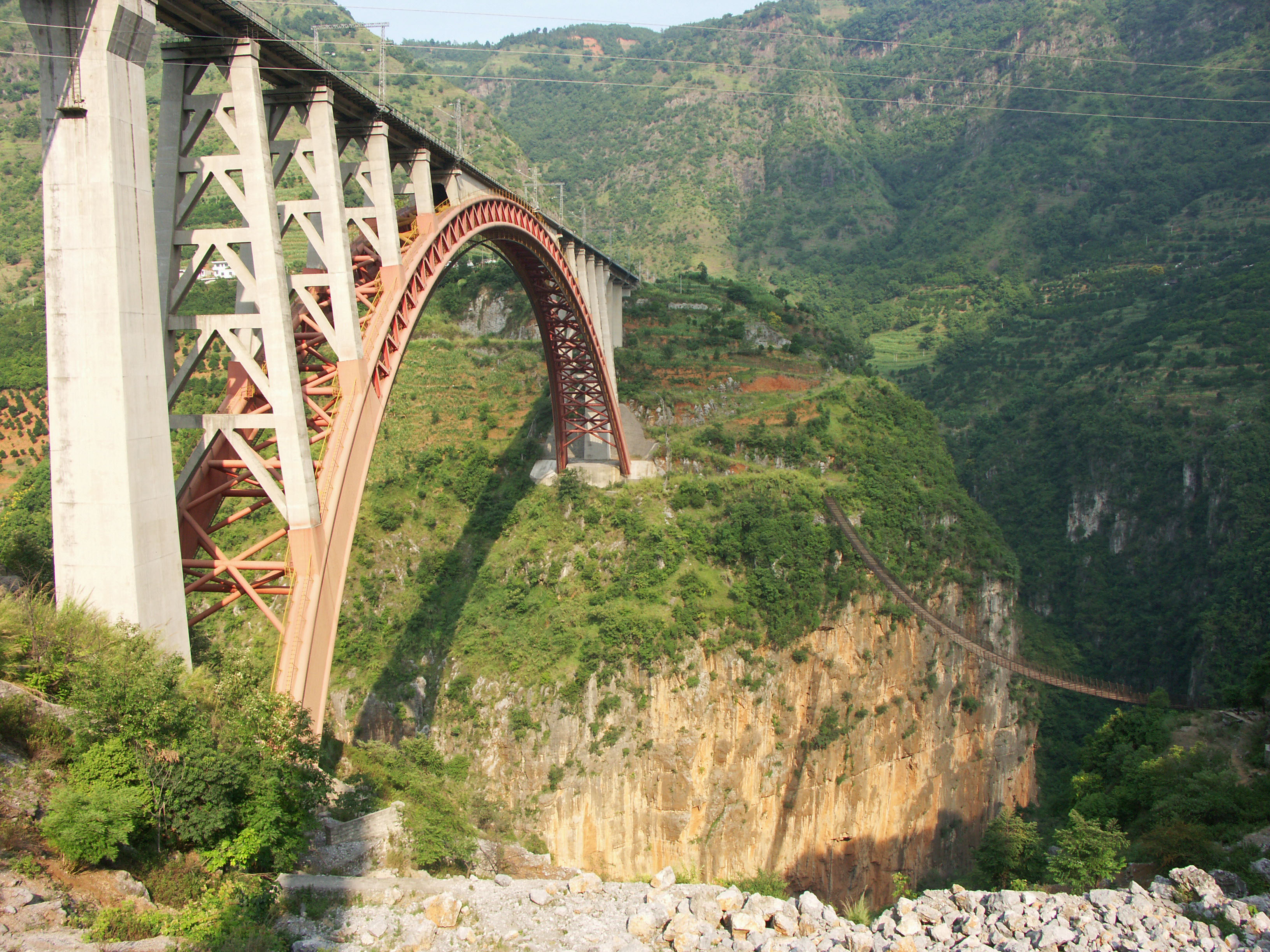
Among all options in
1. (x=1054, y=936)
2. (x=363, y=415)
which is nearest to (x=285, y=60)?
(x=363, y=415)

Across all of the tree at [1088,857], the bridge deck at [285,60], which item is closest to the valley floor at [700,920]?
the tree at [1088,857]

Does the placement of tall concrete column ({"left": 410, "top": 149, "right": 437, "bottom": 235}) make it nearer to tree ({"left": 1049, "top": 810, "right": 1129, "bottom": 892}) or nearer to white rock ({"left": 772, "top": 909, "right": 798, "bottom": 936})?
white rock ({"left": 772, "top": 909, "right": 798, "bottom": 936})

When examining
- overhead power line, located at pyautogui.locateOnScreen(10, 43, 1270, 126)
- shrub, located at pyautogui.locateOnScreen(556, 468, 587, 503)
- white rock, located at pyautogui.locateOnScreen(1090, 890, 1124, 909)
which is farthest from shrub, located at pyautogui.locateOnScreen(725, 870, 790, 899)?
overhead power line, located at pyautogui.locateOnScreen(10, 43, 1270, 126)

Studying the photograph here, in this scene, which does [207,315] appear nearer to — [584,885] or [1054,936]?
[584,885]

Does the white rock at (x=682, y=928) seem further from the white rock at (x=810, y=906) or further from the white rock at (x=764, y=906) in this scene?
the white rock at (x=810, y=906)

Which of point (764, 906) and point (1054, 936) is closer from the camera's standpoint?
point (1054, 936)

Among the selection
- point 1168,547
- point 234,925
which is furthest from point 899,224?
point 234,925
